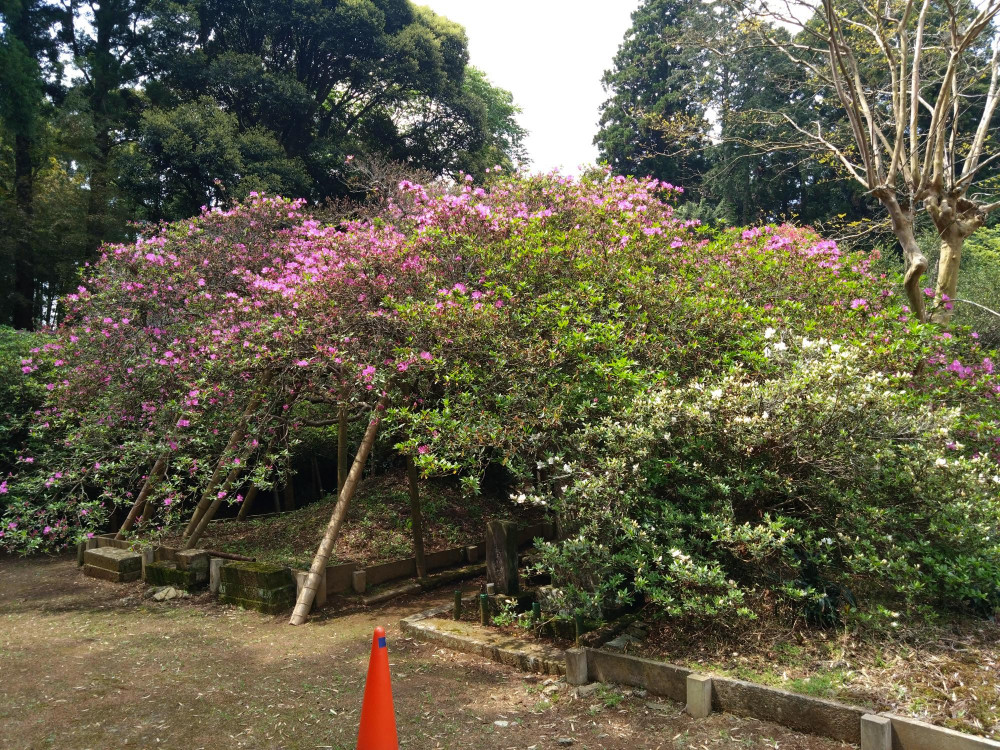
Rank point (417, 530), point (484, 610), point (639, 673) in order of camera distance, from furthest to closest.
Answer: point (417, 530)
point (484, 610)
point (639, 673)

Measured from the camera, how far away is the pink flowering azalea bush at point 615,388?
422 cm

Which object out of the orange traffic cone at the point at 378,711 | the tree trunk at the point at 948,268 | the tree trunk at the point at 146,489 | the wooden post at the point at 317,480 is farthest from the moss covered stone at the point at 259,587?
the tree trunk at the point at 948,268

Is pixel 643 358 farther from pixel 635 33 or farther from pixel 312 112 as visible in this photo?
pixel 635 33

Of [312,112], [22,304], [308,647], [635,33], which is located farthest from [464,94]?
[308,647]

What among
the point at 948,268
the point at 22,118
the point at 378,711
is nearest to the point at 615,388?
the point at 378,711

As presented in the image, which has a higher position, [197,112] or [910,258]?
[197,112]

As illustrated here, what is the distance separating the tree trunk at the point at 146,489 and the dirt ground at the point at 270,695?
166 cm

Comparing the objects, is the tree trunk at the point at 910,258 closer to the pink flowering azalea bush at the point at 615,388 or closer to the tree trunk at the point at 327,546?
the pink flowering azalea bush at the point at 615,388

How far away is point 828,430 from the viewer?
4.23 m

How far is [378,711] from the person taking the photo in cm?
309

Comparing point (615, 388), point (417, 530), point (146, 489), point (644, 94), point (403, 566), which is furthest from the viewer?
point (644, 94)

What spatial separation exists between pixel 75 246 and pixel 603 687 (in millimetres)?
18279

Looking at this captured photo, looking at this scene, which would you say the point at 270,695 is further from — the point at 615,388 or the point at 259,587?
the point at 615,388

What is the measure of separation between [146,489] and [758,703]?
7628 millimetres
